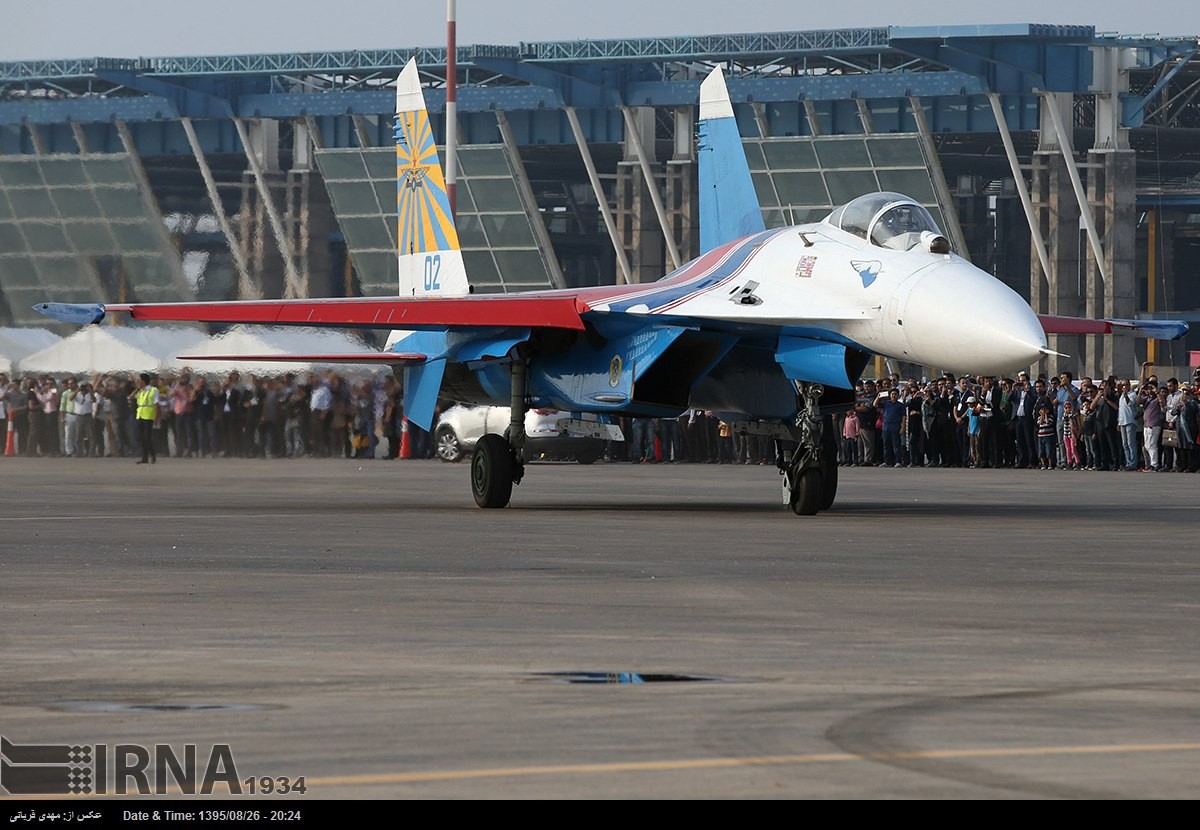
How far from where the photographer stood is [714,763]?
19.6 ft

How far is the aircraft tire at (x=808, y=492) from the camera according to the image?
62.4ft

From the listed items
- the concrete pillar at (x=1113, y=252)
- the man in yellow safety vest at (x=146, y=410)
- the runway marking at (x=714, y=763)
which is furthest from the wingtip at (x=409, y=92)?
the concrete pillar at (x=1113, y=252)

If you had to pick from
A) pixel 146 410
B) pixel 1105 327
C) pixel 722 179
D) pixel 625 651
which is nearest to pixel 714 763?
pixel 625 651

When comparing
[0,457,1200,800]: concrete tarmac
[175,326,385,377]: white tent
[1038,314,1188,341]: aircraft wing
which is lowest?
[0,457,1200,800]: concrete tarmac

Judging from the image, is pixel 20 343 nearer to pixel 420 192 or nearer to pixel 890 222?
pixel 420 192

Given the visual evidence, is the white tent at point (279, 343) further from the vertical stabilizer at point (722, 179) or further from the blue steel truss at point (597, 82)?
the blue steel truss at point (597, 82)

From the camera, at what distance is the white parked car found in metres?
35.7

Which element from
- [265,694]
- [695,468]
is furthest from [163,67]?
[265,694]

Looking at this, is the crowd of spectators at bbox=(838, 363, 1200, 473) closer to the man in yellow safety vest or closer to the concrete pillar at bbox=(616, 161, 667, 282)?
the man in yellow safety vest

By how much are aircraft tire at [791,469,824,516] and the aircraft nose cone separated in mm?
2381

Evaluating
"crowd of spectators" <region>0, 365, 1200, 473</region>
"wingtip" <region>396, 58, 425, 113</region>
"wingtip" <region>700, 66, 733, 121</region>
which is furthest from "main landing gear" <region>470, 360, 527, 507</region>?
"crowd of spectators" <region>0, 365, 1200, 473</region>

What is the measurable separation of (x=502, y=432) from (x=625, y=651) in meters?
28.4

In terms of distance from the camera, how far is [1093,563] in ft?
44.9

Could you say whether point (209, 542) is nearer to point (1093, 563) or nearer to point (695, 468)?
point (1093, 563)
